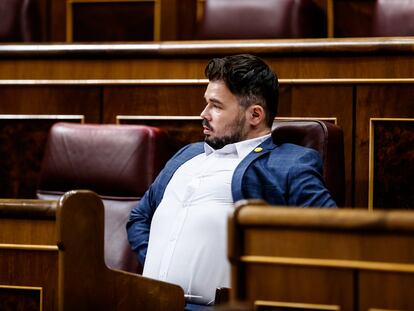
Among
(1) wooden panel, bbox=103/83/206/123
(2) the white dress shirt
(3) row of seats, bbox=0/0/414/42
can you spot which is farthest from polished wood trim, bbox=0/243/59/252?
(3) row of seats, bbox=0/0/414/42

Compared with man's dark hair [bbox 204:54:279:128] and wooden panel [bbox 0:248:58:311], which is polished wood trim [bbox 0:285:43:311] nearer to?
wooden panel [bbox 0:248:58:311]

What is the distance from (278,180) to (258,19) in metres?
0.60

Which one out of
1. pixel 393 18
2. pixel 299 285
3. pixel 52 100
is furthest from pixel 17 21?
pixel 299 285

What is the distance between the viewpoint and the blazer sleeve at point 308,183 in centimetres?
87

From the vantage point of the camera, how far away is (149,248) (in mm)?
957

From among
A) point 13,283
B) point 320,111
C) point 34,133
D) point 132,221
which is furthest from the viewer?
point 34,133

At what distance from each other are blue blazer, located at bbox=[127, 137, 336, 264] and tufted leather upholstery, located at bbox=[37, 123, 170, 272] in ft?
0.22

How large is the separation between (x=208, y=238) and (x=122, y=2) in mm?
933

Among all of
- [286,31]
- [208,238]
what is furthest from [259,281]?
[286,31]

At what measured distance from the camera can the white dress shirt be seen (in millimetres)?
894

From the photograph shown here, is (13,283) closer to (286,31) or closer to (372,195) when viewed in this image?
(372,195)

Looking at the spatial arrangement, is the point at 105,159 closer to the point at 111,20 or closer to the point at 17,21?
the point at 17,21

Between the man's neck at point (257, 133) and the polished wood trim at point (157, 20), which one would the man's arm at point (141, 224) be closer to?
the man's neck at point (257, 133)

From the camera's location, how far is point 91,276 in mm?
778
